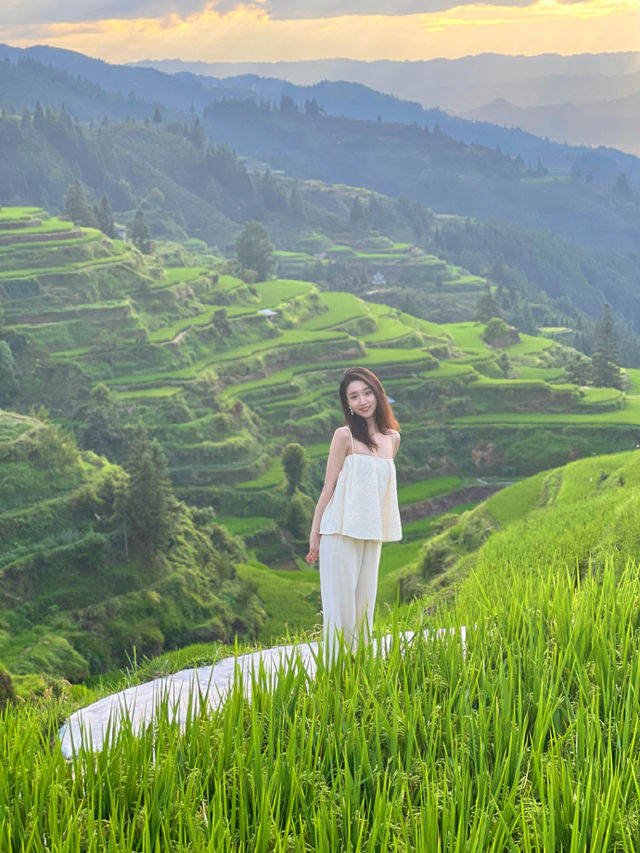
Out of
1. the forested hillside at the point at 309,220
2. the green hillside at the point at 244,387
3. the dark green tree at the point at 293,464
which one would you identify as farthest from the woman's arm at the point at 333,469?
the forested hillside at the point at 309,220

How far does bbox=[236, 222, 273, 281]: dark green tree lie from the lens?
3334 inches

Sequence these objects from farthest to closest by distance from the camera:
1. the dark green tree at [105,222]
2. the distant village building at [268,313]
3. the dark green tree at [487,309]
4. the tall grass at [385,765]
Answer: the dark green tree at [487,309] → the dark green tree at [105,222] → the distant village building at [268,313] → the tall grass at [385,765]

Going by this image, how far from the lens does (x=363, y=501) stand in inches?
246

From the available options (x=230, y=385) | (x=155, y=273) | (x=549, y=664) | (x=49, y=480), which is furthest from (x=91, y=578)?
(x=155, y=273)

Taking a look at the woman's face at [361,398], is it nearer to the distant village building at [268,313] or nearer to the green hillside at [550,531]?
the green hillside at [550,531]

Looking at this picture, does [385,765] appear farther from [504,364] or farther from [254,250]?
[254,250]

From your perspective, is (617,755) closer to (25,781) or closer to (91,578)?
(25,781)

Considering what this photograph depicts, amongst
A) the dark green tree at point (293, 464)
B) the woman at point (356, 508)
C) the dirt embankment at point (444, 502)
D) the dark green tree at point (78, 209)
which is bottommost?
the dirt embankment at point (444, 502)

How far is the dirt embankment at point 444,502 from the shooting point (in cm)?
4853

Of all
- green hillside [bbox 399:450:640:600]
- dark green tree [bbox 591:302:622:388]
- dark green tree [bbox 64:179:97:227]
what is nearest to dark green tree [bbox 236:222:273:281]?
dark green tree [bbox 64:179:97:227]

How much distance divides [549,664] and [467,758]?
136 centimetres

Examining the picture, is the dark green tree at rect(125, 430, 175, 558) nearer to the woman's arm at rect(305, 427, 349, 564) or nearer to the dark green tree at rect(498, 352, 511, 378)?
the woman's arm at rect(305, 427, 349, 564)

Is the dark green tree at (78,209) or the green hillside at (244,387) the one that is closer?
the green hillside at (244,387)

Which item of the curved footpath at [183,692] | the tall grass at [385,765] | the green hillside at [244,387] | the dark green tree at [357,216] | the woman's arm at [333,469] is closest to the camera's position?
the tall grass at [385,765]
